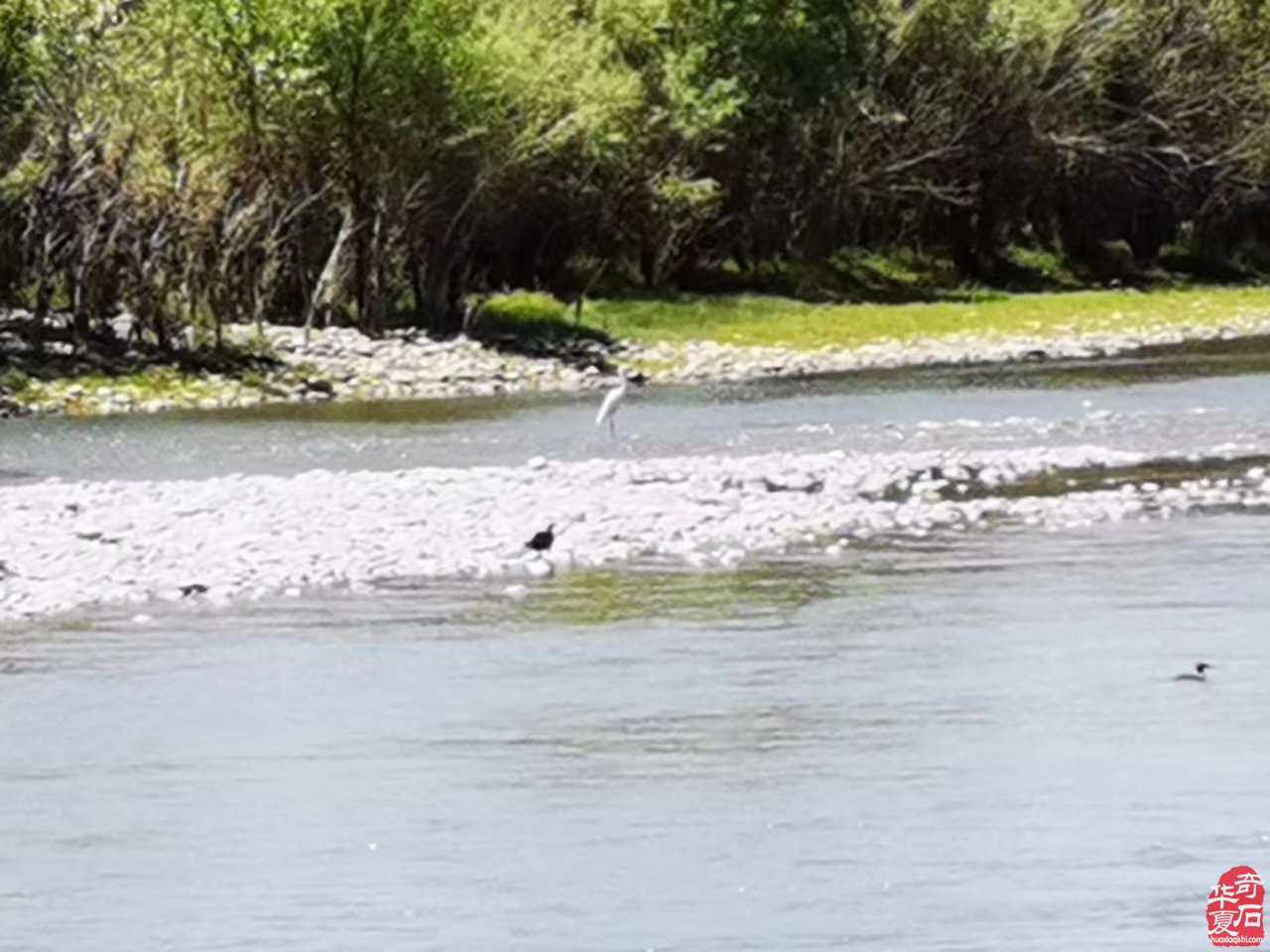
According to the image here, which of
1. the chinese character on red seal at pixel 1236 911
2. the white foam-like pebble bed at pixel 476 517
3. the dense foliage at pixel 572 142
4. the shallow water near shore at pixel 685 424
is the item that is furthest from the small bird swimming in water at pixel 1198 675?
the dense foliage at pixel 572 142

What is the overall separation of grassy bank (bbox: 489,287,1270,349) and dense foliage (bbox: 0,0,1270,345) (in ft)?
7.70

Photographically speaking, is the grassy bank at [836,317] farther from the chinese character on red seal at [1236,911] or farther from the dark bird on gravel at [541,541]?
the chinese character on red seal at [1236,911]

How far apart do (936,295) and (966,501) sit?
52.6 m

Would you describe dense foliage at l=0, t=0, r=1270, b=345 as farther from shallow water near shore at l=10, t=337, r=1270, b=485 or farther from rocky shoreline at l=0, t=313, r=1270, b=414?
shallow water near shore at l=10, t=337, r=1270, b=485

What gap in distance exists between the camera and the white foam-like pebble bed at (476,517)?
2997cm

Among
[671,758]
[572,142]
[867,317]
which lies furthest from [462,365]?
[671,758]

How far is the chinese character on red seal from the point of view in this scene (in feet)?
49.4

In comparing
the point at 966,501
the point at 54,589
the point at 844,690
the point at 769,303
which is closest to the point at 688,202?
the point at 769,303

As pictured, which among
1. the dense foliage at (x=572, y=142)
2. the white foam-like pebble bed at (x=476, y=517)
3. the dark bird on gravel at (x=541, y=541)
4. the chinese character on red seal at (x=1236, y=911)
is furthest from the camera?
the dense foliage at (x=572, y=142)

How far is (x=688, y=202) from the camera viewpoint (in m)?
80.5

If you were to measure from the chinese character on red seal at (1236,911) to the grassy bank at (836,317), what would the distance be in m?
53.9

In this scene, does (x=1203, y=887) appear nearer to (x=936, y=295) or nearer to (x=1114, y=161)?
(x=936, y=295)

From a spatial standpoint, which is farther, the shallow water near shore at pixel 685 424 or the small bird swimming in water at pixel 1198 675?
the shallow water near shore at pixel 685 424

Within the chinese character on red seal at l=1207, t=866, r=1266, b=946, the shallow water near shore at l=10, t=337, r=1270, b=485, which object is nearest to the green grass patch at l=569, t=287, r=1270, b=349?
the shallow water near shore at l=10, t=337, r=1270, b=485
